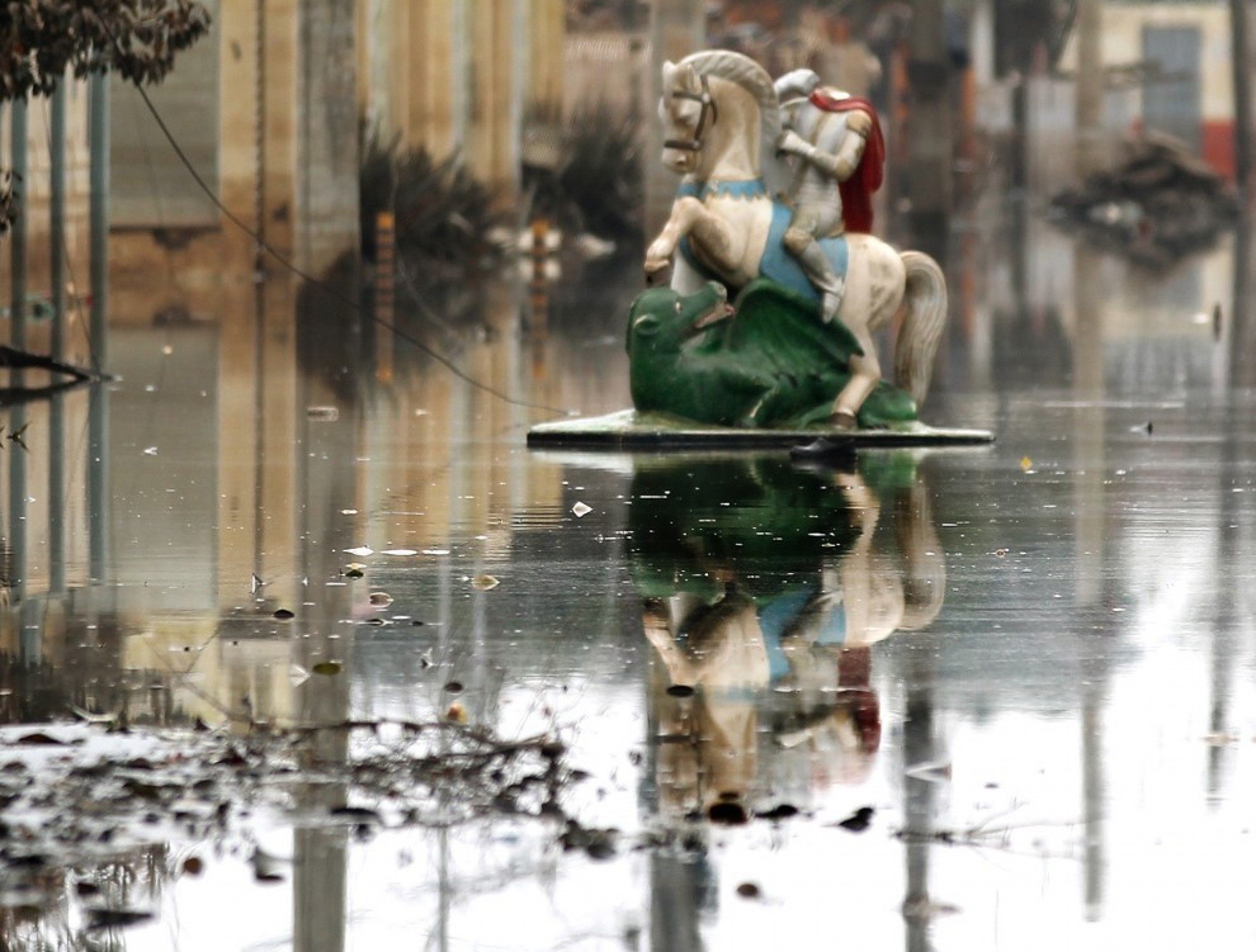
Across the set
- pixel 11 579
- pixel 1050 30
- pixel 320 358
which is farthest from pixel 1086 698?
pixel 1050 30

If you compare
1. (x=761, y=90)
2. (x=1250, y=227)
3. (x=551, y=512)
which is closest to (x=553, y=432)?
(x=761, y=90)

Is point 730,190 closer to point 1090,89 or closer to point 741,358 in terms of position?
point 741,358

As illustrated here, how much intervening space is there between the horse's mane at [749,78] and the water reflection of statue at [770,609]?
1.84m

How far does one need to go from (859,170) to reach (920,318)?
0.95 m

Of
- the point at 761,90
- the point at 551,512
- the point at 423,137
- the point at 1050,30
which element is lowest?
the point at 551,512

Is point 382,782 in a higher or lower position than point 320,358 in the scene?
lower

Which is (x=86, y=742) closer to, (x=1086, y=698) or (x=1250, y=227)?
(x=1086, y=698)

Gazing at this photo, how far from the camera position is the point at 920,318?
1596cm

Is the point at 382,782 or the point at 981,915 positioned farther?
the point at 382,782

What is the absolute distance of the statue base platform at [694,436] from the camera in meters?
15.7

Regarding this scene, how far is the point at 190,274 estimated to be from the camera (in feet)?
106

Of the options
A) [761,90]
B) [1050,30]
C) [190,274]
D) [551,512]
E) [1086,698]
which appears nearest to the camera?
[1086,698]

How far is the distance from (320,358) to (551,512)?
10485mm

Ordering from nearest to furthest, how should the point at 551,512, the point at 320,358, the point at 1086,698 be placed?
the point at 1086,698
the point at 551,512
the point at 320,358
